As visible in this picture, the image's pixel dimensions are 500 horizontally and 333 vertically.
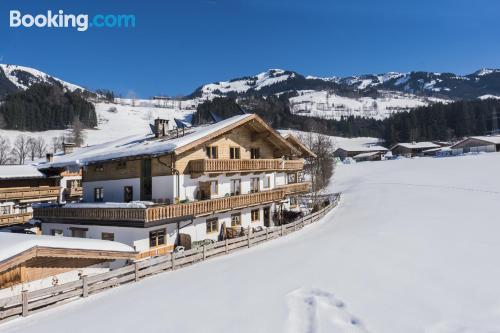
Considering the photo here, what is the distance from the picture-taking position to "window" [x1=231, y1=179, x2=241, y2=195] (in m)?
28.0

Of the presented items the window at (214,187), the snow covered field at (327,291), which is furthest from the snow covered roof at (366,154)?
the window at (214,187)

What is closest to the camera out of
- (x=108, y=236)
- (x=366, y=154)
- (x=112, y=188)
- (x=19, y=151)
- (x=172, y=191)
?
(x=108, y=236)

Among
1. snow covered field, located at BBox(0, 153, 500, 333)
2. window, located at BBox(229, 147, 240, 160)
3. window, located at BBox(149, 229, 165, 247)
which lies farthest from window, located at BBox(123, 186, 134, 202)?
snow covered field, located at BBox(0, 153, 500, 333)

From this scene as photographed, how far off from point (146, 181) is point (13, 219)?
13645mm

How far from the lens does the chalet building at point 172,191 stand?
21.2m

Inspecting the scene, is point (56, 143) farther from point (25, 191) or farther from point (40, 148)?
point (25, 191)

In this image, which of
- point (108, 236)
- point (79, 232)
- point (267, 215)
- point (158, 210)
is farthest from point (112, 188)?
point (267, 215)

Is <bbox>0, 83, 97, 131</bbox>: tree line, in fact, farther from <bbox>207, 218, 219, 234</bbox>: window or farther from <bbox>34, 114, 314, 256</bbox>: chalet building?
<bbox>207, 218, 219, 234</bbox>: window

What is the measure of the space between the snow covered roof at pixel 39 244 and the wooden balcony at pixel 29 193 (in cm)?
1850

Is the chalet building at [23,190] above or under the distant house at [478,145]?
under

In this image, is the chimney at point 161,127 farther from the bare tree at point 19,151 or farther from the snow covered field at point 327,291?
the bare tree at point 19,151

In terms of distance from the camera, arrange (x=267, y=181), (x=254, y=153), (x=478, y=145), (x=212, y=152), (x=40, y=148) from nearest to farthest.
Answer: (x=212, y=152)
(x=254, y=153)
(x=267, y=181)
(x=40, y=148)
(x=478, y=145)

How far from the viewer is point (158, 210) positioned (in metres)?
20.1

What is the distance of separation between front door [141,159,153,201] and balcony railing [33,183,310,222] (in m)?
3.48
